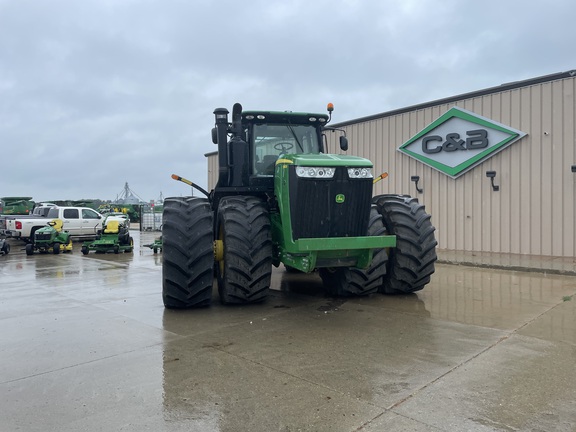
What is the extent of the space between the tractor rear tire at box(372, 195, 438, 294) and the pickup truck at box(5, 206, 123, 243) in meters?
14.4

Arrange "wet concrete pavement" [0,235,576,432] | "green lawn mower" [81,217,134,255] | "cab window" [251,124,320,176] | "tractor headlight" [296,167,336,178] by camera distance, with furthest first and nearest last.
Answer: "green lawn mower" [81,217,134,255]
"cab window" [251,124,320,176]
"tractor headlight" [296,167,336,178]
"wet concrete pavement" [0,235,576,432]

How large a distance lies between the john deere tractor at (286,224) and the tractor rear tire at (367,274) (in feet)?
0.05

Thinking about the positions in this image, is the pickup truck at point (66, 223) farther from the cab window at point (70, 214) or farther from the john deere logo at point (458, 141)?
the john deere logo at point (458, 141)

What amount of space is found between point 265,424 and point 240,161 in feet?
13.4

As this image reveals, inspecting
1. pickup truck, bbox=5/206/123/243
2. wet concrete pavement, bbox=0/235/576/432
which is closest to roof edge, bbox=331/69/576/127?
wet concrete pavement, bbox=0/235/576/432

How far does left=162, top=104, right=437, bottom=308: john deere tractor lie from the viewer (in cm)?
524

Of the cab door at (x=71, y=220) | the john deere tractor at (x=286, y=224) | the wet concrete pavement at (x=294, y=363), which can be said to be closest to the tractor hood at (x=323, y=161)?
the john deere tractor at (x=286, y=224)

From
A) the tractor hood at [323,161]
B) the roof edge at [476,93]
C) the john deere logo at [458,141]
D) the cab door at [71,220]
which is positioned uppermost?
the roof edge at [476,93]

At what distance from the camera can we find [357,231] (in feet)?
18.2

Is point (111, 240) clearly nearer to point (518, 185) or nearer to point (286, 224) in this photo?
point (286, 224)

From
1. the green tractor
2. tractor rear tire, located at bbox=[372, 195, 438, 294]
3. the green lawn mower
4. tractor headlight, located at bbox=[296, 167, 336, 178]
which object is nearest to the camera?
tractor headlight, located at bbox=[296, 167, 336, 178]

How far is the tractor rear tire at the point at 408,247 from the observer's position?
6281 millimetres

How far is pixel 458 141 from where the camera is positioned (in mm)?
12805

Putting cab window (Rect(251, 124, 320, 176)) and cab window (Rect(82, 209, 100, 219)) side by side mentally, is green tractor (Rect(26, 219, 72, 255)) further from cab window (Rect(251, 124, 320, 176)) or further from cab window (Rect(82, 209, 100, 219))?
cab window (Rect(251, 124, 320, 176))
